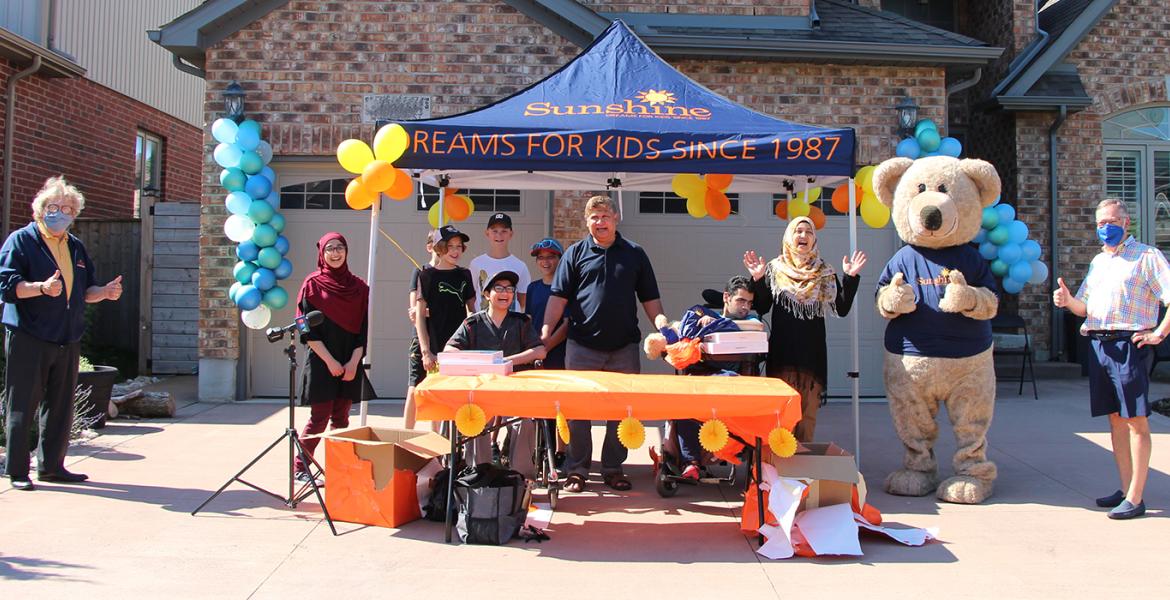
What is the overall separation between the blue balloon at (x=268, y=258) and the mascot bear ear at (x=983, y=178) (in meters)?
5.87

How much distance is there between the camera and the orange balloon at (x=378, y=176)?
19.2 ft

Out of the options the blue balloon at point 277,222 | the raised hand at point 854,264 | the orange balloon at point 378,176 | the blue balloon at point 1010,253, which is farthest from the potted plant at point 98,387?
the blue balloon at point 1010,253

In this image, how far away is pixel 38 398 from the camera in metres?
5.84

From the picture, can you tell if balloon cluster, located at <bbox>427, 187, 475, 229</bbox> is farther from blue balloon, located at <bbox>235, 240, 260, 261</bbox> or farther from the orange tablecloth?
the orange tablecloth

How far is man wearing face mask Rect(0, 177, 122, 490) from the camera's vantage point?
18.8 feet

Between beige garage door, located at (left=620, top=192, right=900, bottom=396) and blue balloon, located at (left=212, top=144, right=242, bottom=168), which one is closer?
blue balloon, located at (left=212, top=144, right=242, bottom=168)

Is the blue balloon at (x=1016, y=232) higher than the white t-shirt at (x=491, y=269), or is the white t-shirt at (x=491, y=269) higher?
the blue balloon at (x=1016, y=232)

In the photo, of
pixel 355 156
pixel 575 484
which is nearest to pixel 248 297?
pixel 355 156

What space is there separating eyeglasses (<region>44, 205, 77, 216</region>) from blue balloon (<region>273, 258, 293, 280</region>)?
269 centimetres

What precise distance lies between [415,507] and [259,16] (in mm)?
5908

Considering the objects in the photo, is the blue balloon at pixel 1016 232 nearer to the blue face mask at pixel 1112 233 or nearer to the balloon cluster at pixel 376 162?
the blue face mask at pixel 1112 233

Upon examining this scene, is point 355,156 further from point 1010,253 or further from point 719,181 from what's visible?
point 1010,253

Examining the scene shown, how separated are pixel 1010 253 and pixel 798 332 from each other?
399 centimetres

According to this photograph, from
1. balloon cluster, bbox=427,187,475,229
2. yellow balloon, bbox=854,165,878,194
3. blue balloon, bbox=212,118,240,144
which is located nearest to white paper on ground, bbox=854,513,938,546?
yellow balloon, bbox=854,165,878,194
